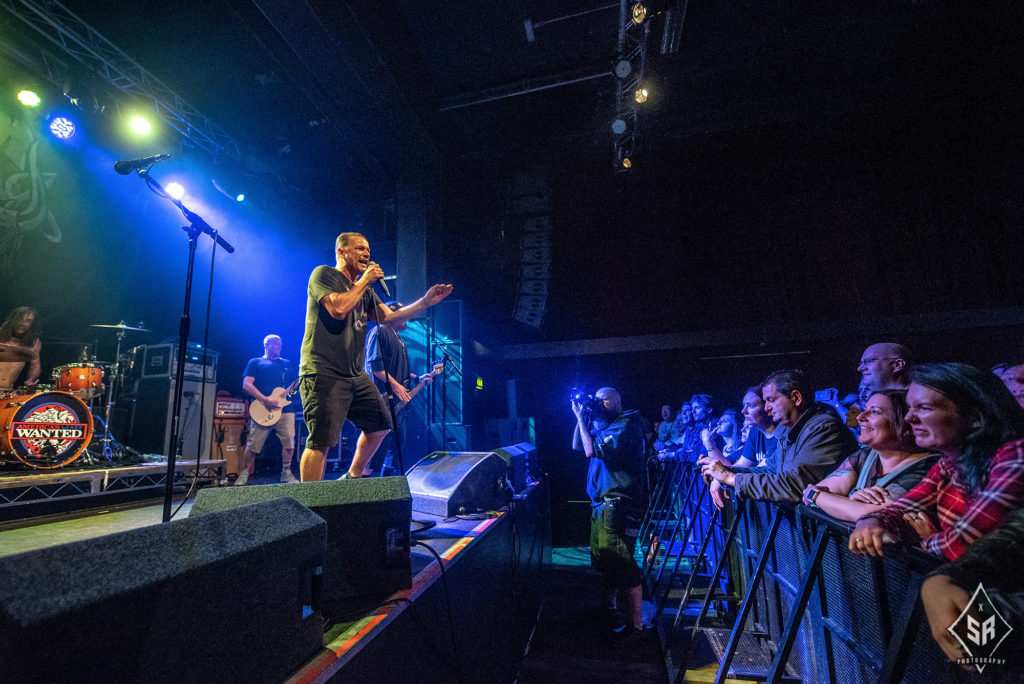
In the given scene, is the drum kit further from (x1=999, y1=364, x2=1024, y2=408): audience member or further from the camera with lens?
(x1=999, y1=364, x2=1024, y2=408): audience member

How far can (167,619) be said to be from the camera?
0.67 metres

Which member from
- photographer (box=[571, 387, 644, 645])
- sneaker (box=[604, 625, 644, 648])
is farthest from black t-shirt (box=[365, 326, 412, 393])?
sneaker (box=[604, 625, 644, 648])

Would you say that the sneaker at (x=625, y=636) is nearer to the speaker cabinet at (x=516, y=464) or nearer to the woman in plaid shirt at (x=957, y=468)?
the speaker cabinet at (x=516, y=464)

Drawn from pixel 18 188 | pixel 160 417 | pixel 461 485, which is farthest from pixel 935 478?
pixel 18 188

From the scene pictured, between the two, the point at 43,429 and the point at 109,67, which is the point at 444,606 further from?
the point at 109,67

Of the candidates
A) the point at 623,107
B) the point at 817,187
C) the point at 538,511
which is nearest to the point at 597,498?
the point at 538,511

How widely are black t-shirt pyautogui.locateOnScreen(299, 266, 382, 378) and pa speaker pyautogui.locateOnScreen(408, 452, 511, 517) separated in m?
0.89

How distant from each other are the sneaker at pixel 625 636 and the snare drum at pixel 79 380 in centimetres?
596

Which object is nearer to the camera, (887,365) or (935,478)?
(935,478)

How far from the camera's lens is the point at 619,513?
352 centimetres

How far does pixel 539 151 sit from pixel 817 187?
15.3 ft

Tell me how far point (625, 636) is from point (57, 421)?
5599mm

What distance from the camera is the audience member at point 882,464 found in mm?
1657

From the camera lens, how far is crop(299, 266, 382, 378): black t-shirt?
87.2 inches
